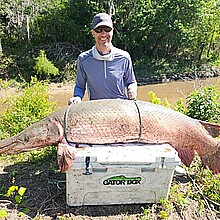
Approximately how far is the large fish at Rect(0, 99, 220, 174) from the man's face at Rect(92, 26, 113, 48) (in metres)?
0.68

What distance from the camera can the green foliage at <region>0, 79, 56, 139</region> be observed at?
4609 millimetres

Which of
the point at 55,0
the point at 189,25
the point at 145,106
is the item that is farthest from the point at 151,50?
the point at 145,106

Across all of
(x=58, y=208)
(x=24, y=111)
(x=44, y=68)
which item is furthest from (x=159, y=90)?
(x=58, y=208)

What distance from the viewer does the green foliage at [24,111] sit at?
15.1ft

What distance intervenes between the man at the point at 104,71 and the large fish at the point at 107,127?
0.40m

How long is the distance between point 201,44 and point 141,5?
16.0 feet

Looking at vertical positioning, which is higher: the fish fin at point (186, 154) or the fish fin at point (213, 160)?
the fish fin at point (186, 154)

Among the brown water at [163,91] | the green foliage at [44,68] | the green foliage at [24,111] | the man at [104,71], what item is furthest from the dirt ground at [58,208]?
the green foliage at [44,68]

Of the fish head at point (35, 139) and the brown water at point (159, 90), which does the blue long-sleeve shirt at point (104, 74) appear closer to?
the fish head at point (35, 139)

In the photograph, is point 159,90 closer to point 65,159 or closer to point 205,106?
point 205,106

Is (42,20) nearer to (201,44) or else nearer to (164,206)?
(201,44)

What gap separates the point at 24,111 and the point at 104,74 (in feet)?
6.93

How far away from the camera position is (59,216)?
2727 millimetres

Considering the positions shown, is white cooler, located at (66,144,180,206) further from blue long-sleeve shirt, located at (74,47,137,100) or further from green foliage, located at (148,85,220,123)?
green foliage, located at (148,85,220,123)
